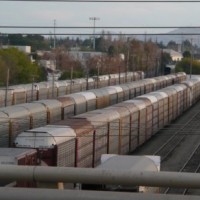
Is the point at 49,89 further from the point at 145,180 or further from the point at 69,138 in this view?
the point at 145,180

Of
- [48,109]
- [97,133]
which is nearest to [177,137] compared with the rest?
[48,109]

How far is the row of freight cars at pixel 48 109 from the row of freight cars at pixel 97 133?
129cm

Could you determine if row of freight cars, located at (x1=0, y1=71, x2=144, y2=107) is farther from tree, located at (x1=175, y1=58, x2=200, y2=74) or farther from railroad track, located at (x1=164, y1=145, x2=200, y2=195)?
tree, located at (x1=175, y1=58, x2=200, y2=74)

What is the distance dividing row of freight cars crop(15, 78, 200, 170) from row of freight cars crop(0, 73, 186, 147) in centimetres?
129

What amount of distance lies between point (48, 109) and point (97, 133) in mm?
2655

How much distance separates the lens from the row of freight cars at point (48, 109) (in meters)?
12.3

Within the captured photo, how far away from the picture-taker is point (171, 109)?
24891 mm

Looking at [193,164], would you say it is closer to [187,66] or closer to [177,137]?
[177,137]

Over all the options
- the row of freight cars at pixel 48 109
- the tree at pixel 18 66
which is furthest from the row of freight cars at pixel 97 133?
the tree at pixel 18 66

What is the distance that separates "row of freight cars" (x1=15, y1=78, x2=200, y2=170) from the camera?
1018 centimetres

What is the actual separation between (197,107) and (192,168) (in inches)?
812

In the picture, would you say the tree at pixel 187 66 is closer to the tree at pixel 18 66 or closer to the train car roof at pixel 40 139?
the tree at pixel 18 66


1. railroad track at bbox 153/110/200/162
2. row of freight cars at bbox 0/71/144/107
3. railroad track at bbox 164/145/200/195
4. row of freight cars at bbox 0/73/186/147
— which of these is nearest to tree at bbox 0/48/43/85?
row of freight cars at bbox 0/71/144/107

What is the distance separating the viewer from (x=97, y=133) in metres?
12.8
